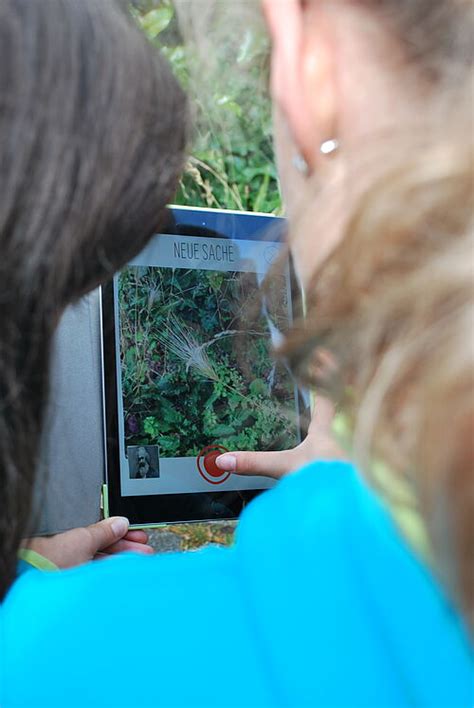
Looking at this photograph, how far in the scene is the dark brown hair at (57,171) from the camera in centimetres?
47

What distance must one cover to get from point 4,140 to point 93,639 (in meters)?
0.29

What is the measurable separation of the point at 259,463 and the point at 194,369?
0.45 ft

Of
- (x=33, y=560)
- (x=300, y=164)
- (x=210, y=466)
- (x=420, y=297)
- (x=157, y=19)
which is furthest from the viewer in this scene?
(x=157, y=19)

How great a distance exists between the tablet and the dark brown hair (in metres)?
0.35

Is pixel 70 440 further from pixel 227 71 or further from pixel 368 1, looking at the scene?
pixel 368 1

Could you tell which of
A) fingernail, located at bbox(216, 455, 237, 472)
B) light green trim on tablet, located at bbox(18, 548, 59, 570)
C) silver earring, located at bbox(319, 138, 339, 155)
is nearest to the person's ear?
silver earring, located at bbox(319, 138, 339, 155)

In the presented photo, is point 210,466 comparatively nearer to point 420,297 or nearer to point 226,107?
point 226,107

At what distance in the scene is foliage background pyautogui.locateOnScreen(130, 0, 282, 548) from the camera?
0.59 m

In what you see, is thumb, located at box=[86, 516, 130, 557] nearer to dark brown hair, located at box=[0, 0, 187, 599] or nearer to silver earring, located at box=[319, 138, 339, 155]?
dark brown hair, located at box=[0, 0, 187, 599]

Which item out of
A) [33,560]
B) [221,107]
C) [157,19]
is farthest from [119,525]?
[157,19]

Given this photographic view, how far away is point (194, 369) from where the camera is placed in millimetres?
939

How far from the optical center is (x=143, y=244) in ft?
1.86

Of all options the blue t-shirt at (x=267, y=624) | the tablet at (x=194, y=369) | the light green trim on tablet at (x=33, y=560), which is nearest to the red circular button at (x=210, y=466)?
the tablet at (x=194, y=369)

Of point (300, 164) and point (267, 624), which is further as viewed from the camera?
point (300, 164)
